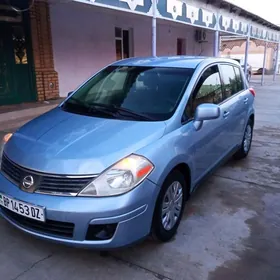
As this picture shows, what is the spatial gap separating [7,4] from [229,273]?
296 inches

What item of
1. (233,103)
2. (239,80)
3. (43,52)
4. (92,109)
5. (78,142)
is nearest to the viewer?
(78,142)

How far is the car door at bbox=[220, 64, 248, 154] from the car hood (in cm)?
156

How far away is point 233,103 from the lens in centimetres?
400

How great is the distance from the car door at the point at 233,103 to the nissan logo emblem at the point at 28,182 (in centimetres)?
237

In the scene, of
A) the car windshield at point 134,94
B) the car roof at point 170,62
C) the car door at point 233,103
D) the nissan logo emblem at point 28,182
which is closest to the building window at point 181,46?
the car door at point 233,103

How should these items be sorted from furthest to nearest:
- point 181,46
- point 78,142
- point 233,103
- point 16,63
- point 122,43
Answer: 1. point 181,46
2. point 122,43
3. point 16,63
4. point 233,103
5. point 78,142

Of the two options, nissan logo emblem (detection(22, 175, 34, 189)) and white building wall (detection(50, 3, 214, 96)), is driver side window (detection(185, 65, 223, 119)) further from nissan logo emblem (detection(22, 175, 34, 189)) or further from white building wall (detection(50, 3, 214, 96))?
white building wall (detection(50, 3, 214, 96))

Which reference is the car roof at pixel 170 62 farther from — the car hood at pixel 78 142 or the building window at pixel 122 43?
the building window at pixel 122 43

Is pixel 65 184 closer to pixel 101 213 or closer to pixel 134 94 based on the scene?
pixel 101 213

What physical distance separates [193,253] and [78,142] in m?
1.32

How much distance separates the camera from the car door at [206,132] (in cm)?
292

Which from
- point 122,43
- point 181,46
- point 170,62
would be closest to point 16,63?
point 122,43

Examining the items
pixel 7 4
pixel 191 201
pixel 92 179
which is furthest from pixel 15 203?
pixel 7 4

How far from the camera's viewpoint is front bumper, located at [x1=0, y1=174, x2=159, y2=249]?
6.84ft
